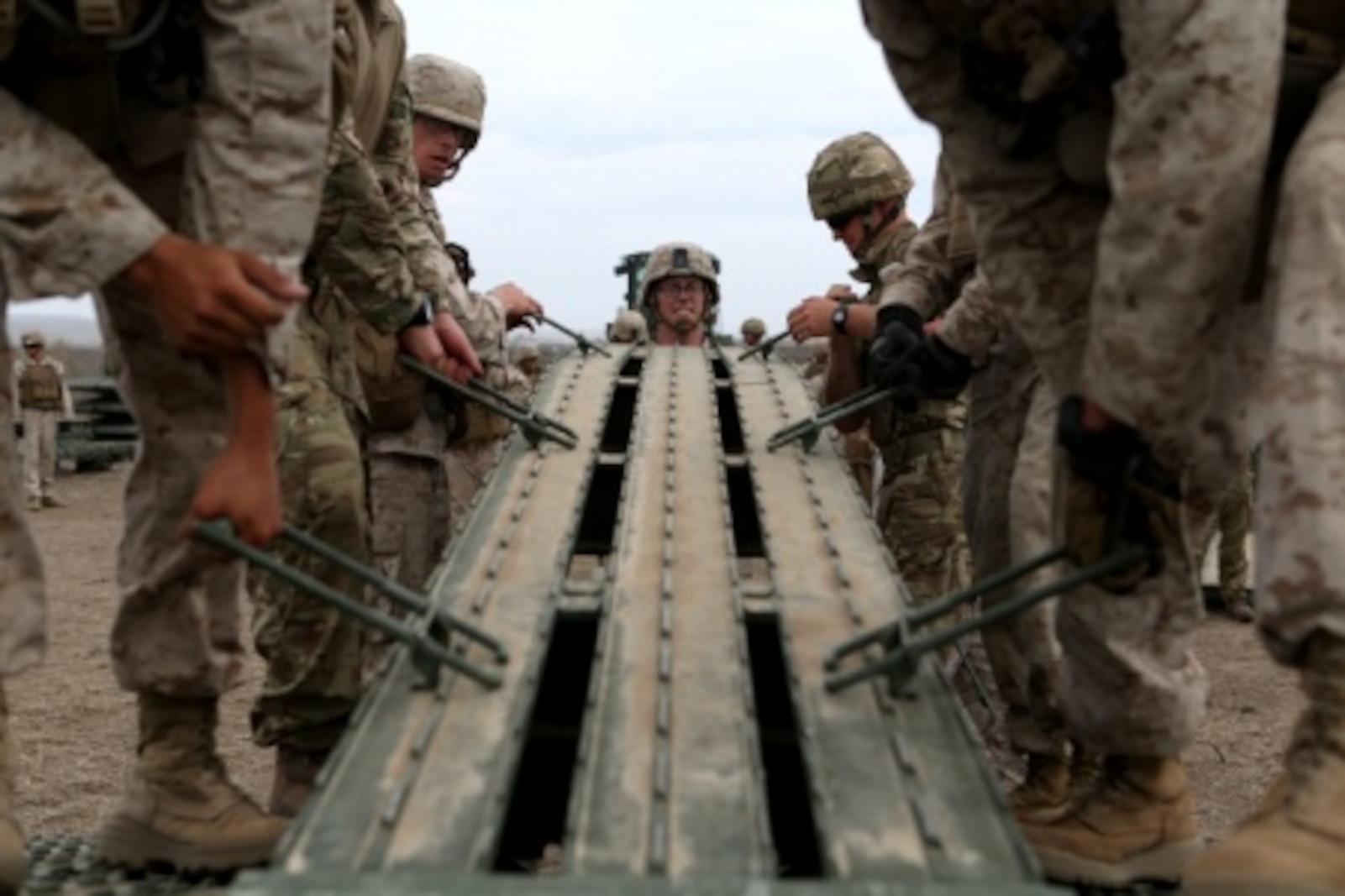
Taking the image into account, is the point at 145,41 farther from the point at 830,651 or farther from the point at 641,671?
the point at 830,651

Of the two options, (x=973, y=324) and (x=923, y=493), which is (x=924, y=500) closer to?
(x=923, y=493)

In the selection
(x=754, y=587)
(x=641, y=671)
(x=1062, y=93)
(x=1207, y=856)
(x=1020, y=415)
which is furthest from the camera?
(x=1020, y=415)

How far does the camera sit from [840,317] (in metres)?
5.61

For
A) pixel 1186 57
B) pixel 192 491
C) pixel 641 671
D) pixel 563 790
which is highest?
pixel 1186 57

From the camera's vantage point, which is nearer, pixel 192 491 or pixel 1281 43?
pixel 1281 43

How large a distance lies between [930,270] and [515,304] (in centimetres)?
218

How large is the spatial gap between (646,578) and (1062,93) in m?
1.09

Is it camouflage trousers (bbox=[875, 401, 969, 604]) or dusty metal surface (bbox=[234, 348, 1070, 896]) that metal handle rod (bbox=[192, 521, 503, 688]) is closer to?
dusty metal surface (bbox=[234, 348, 1070, 896])

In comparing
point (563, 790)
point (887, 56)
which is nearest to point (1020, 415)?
point (887, 56)

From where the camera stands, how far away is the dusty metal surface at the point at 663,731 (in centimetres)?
205

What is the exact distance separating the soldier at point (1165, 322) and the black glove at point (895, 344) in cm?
123

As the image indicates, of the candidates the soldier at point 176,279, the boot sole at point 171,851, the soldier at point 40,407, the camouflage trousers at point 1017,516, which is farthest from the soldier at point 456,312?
the soldier at point 40,407

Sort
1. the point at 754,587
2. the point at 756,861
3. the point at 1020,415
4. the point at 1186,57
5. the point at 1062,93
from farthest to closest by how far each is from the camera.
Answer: the point at 1020,415
the point at 754,587
the point at 1062,93
the point at 1186,57
the point at 756,861

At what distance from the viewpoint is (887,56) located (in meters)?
3.15
